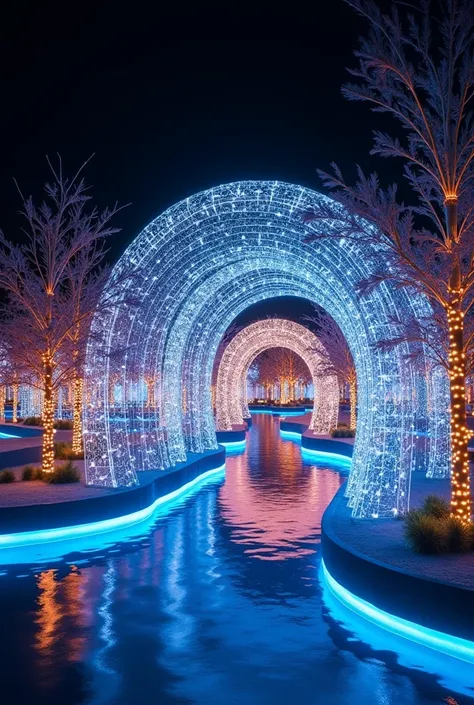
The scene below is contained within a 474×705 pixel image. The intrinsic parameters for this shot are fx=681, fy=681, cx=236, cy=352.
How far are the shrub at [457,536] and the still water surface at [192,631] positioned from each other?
1.77m

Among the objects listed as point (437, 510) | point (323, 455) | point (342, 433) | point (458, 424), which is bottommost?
point (323, 455)

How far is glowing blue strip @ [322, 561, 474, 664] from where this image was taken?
21.8 feet

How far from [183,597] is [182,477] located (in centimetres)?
901

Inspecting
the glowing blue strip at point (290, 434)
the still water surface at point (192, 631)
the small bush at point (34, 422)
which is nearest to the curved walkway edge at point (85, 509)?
the still water surface at point (192, 631)

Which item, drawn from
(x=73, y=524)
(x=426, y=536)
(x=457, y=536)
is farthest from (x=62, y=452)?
(x=457, y=536)

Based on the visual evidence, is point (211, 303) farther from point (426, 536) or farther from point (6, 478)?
point (426, 536)

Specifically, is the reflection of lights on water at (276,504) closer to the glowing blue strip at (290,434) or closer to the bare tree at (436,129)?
the bare tree at (436,129)

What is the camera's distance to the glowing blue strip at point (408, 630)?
664 centimetres

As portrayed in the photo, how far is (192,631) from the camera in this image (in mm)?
7281

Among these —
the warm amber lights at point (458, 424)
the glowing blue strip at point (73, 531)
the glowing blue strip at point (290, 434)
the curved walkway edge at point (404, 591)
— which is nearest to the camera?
the curved walkway edge at point (404, 591)

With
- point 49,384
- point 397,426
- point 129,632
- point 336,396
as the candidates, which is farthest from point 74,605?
point 336,396

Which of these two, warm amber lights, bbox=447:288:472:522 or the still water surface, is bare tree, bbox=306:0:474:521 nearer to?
warm amber lights, bbox=447:288:472:522

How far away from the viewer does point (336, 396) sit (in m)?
30.1

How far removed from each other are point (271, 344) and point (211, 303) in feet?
62.7
